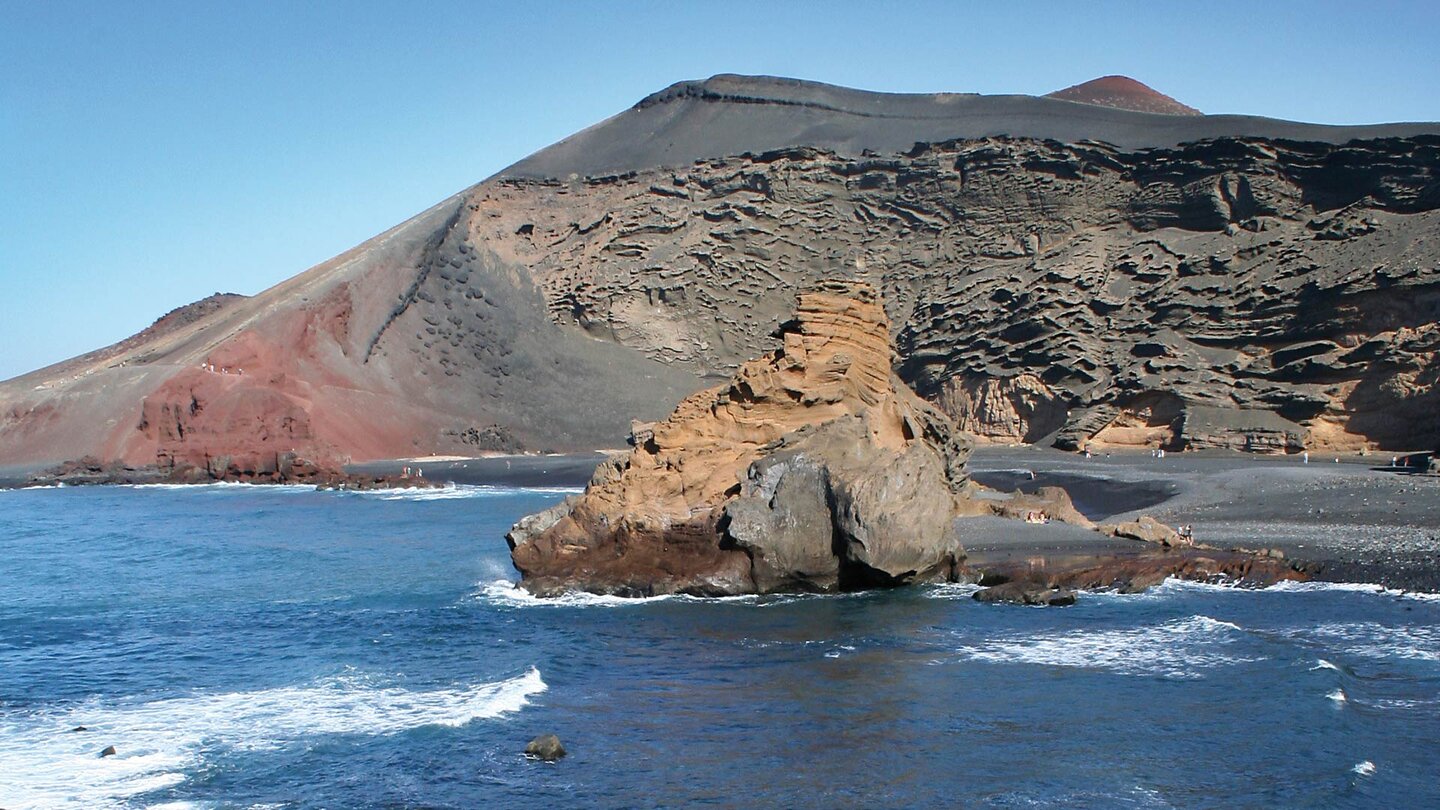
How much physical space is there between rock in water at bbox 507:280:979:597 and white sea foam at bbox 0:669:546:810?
6074mm

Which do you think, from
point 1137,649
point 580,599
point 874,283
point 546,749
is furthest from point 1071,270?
point 546,749

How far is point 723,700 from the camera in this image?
47.2ft

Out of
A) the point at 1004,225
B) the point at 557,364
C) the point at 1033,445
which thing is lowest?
the point at 1033,445

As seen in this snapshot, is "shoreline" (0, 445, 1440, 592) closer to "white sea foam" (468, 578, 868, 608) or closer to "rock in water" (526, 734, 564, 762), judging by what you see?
"white sea foam" (468, 578, 868, 608)

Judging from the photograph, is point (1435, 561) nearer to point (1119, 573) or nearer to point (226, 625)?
point (1119, 573)

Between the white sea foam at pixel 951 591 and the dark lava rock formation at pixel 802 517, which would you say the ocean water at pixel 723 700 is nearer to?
the white sea foam at pixel 951 591

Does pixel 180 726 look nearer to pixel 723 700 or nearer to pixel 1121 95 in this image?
pixel 723 700

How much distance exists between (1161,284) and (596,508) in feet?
138

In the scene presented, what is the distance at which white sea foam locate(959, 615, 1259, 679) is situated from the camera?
15445 mm

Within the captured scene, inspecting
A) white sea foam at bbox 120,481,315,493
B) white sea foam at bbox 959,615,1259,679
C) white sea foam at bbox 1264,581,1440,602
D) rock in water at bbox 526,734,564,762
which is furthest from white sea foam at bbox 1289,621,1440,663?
white sea foam at bbox 120,481,315,493

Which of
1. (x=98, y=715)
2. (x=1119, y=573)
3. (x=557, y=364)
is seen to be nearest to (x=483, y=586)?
(x=98, y=715)

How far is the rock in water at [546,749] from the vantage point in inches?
487

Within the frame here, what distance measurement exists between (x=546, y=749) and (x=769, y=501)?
9.58 meters

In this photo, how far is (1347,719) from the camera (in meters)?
12.9
